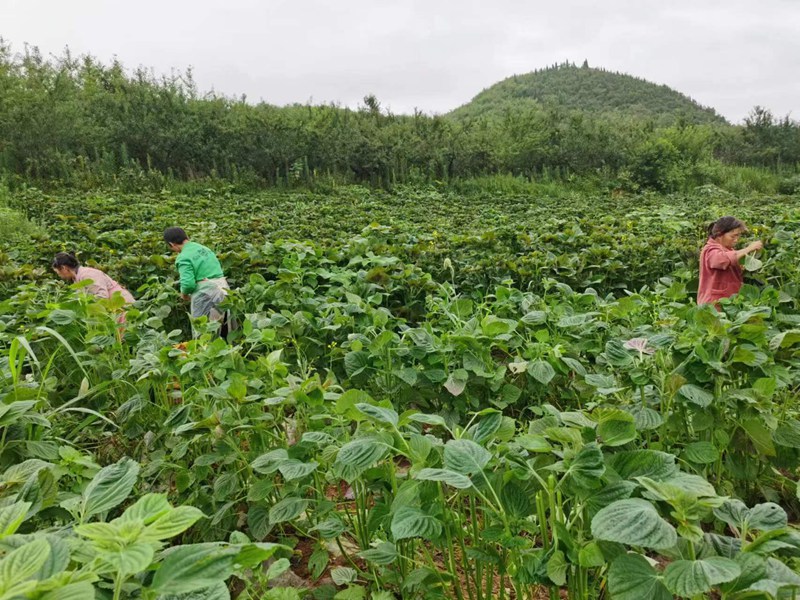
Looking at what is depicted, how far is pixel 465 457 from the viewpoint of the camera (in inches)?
39.4

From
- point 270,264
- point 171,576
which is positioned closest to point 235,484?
point 171,576

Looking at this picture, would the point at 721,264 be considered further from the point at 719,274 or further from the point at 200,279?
the point at 200,279

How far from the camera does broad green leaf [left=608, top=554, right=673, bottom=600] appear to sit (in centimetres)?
78

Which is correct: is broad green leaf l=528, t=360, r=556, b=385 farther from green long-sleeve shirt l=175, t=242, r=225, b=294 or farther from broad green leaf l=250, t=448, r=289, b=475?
green long-sleeve shirt l=175, t=242, r=225, b=294

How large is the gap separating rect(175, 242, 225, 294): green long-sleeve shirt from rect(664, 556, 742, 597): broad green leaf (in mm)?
3985

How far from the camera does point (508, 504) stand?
1059mm

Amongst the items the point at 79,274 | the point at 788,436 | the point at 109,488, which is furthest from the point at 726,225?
the point at 79,274

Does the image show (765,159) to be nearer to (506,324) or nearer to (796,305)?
(796,305)

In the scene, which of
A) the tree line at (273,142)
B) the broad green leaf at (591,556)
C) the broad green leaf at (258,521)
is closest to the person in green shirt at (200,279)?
the broad green leaf at (258,521)

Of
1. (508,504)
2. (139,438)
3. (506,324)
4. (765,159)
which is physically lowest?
(139,438)

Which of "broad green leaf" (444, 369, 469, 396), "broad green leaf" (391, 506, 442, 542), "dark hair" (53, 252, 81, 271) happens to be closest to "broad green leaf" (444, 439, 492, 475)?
"broad green leaf" (391, 506, 442, 542)

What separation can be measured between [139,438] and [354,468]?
1.13 meters

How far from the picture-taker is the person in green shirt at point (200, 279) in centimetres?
419

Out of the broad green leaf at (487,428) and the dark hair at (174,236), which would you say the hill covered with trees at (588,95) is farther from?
the broad green leaf at (487,428)
